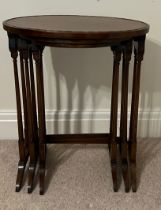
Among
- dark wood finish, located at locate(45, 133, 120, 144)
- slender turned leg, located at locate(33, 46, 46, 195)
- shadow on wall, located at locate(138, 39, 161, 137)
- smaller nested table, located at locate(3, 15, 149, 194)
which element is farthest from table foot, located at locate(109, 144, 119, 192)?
shadow on wall, located at locate(138, 39, 161, 137)

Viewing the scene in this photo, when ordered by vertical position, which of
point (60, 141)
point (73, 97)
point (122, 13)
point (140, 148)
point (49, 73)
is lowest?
point (140, 148)

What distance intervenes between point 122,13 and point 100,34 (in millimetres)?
546

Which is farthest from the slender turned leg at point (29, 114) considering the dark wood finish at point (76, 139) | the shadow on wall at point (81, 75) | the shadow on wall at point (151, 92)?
the shadow on wall at point (151, 92)

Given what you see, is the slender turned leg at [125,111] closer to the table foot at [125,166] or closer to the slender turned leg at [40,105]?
the table foot at [125,166]

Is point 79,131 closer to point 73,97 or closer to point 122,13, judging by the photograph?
point 73,97

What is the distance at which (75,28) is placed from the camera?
1.05 m

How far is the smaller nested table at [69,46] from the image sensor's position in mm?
1014

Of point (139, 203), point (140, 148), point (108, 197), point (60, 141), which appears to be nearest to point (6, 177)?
point (60, 141)

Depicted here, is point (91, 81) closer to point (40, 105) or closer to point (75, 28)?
point (40, 105)

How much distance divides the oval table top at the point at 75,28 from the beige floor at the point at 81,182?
2.07 ft

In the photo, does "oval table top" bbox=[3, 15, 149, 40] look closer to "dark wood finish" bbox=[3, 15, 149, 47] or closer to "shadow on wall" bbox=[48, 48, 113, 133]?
"dark wood finish" bbox=[3, 15, 149, 47]

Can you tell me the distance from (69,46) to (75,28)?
0.23ft

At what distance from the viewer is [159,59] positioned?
5.16ft

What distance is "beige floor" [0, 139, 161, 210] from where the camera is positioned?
4.00 ft
